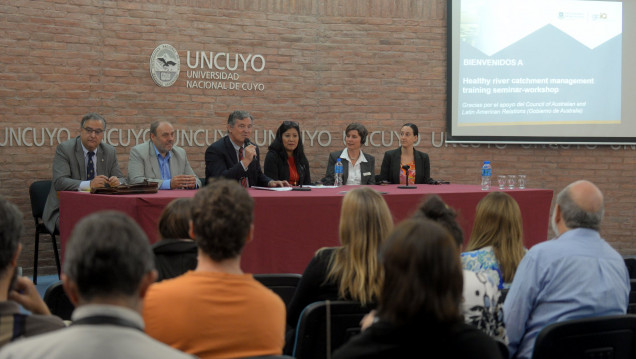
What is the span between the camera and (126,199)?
14.9 ft

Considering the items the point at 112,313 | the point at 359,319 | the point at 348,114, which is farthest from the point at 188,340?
the point at 348,114

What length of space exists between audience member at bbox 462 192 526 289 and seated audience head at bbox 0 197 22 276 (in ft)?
6.15

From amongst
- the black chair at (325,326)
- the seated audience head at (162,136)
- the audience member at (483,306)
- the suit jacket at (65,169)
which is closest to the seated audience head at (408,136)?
the seated audience head at (162,136)

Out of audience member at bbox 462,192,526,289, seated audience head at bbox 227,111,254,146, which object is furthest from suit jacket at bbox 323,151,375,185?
audience member at bbox 462,192,526,289

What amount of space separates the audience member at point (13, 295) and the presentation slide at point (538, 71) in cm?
712

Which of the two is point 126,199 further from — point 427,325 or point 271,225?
point 427,325

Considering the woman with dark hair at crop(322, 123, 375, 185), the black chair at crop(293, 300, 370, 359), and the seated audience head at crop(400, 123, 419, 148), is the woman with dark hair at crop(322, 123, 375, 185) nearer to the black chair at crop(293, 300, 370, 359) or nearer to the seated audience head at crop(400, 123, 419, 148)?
the seated audience head at crop(400, 123, 419, 148)

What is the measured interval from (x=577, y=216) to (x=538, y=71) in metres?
6.17

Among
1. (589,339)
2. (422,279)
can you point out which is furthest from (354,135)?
(422,279)

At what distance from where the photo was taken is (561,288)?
2602 millimetres

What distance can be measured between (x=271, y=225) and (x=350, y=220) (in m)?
2.27

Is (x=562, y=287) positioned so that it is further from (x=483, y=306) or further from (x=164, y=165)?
(x=164, y=165)

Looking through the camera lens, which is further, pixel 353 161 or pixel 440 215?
pixel 353 161

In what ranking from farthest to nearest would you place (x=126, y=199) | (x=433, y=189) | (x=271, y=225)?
(x=433, y=189) → (x=271, y=225) → (x=126, y=199)
